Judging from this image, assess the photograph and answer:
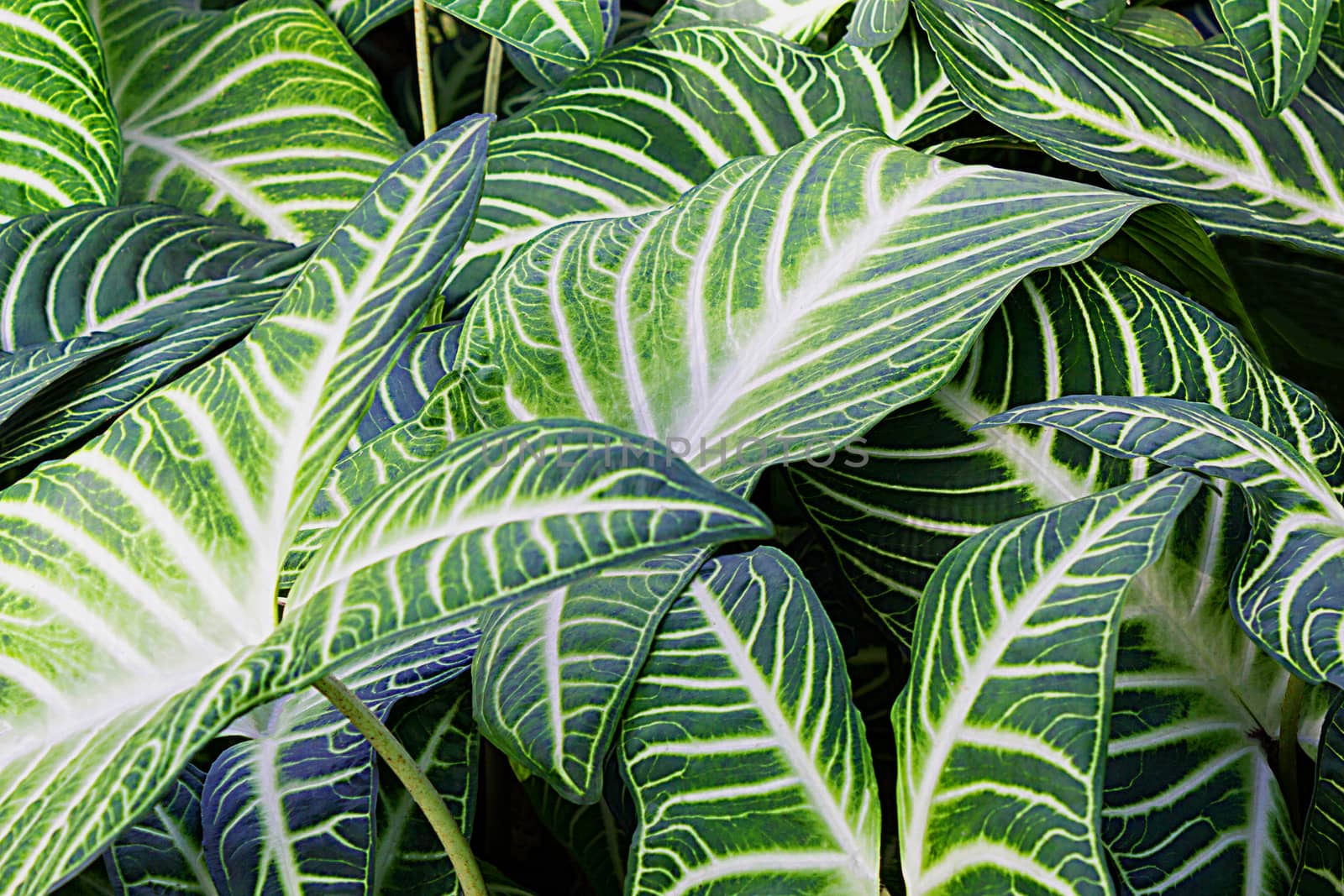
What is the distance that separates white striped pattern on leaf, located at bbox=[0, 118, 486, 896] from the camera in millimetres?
521

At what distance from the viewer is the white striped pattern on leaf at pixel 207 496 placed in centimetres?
52

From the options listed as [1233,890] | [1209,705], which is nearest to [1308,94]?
[1209,705]

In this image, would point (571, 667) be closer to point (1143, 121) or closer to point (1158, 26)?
point (1143, 121)

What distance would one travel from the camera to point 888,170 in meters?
0.72

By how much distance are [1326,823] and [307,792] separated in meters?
0.56

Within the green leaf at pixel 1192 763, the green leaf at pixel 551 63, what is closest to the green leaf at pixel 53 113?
the green leaf at pixel 551 63

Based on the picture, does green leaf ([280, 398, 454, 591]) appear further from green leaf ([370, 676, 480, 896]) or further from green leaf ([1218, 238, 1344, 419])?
green leaf ([1218, 238, 1344, 419])

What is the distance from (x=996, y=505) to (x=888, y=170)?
0.78ft

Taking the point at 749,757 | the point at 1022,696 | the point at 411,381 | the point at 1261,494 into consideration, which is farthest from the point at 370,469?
the point at 1261,494

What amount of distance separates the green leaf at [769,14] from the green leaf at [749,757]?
60cm

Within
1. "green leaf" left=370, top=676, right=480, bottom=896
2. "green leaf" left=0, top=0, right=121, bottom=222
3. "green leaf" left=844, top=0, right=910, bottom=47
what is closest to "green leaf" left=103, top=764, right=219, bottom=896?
"green leaf" left=370, top=676, right=480, bottom=896

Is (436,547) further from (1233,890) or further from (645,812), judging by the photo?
(1233,890)

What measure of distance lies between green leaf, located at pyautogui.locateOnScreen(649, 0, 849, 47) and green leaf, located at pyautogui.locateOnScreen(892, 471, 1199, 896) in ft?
2.04

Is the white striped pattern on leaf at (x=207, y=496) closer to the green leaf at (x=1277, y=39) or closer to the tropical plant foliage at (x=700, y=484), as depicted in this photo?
the tropical plant foliage at (x=700, y=484)
